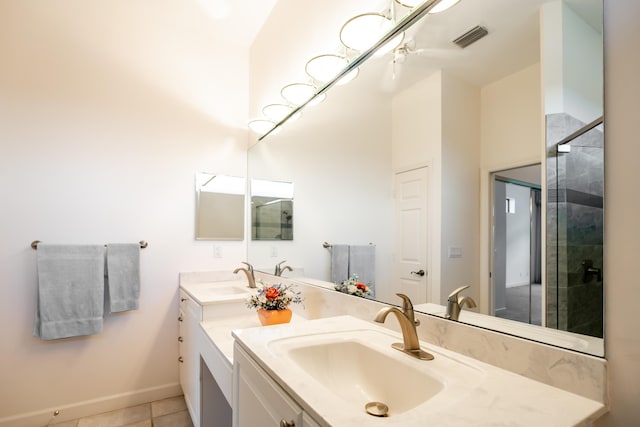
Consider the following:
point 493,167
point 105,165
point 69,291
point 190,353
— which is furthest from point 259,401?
point 105,165

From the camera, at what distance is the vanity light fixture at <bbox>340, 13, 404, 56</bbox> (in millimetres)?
1344

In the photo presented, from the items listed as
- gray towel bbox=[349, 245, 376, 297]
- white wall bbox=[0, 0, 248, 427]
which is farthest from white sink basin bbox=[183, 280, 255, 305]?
gray towel bbox=[349, 245, 376, 297]

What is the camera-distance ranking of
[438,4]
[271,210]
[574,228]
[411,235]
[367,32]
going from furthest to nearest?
[271,210], [367,32], [411,235], [438,4], [574,228]

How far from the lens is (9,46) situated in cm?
206

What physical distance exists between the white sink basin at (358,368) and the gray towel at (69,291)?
1.79 m

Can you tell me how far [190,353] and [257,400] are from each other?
4.34 ft

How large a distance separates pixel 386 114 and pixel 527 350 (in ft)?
3.40

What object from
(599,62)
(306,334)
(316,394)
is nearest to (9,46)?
(306,334)

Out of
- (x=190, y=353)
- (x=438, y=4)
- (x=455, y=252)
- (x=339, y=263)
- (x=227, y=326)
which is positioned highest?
(x=438, y=4)

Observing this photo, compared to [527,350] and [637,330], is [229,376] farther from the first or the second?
[637,330]

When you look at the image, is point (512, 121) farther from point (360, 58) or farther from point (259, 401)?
point (259, 401)

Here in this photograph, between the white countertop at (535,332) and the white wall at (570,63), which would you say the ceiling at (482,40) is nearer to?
the white wall at (570,63)

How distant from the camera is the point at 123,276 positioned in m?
2.24

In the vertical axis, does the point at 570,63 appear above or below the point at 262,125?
below
